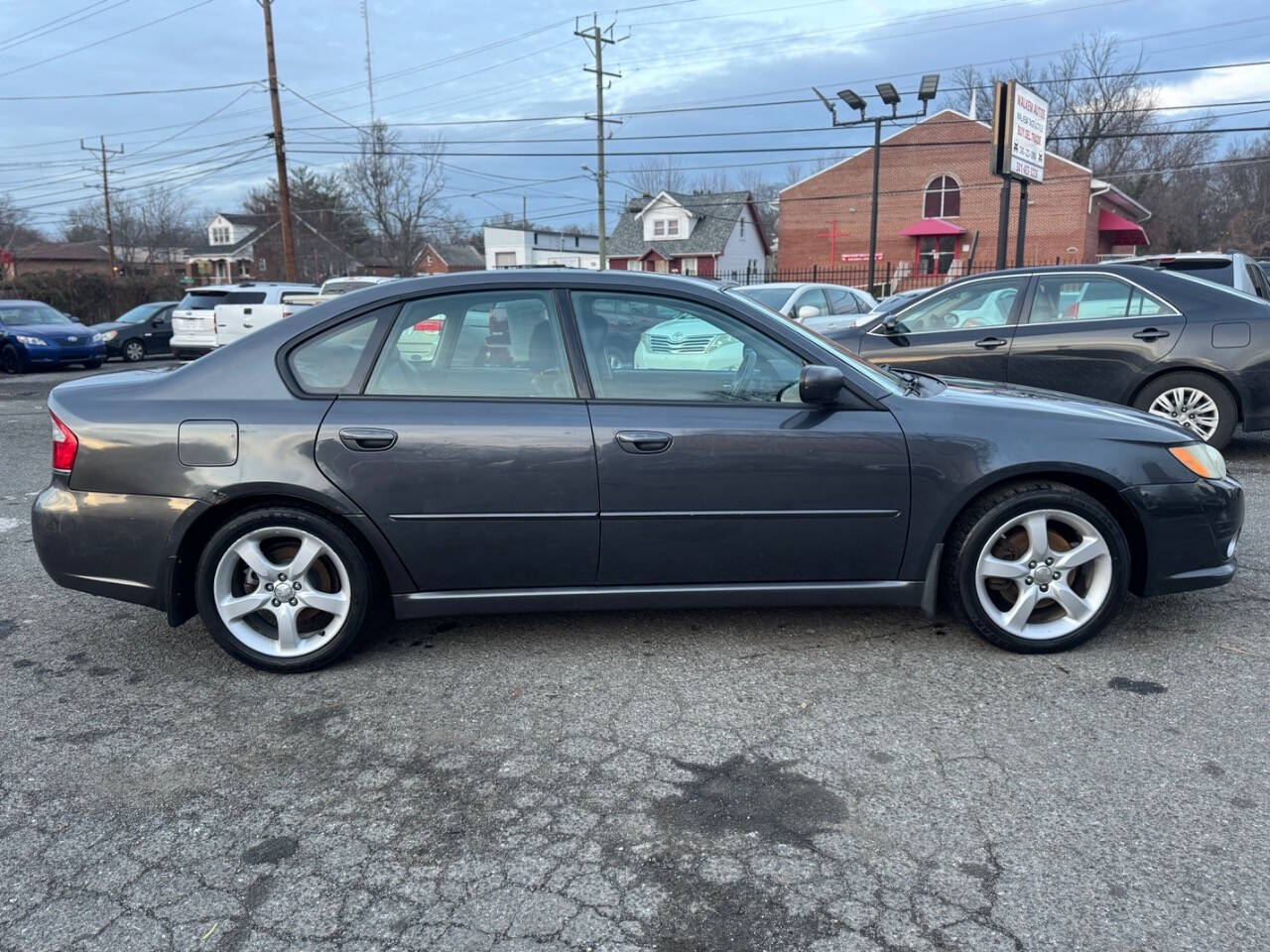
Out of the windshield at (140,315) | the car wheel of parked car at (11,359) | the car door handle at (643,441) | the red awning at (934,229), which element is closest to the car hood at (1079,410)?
the car door handle at (643,441)

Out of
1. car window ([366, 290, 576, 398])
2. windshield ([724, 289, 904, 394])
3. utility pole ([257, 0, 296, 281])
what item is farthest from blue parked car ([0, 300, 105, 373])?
windshield ([724, 289, 904, 394])

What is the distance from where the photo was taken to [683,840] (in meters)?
2.59

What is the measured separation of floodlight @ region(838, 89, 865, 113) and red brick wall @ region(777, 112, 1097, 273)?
1429 cm

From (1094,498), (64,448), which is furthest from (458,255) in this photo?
(1094,498)

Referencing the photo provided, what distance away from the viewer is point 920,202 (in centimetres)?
4481

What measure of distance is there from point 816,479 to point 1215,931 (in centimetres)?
191

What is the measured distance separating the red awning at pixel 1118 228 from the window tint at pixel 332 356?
1859 inches

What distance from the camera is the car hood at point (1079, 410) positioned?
3754mm

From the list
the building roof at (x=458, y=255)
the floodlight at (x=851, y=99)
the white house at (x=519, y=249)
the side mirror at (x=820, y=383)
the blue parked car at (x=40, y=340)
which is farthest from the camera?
the building roof at (x=458, y=255)

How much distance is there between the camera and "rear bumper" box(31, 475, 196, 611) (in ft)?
11.9

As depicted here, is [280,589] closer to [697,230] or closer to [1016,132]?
[1016,132]

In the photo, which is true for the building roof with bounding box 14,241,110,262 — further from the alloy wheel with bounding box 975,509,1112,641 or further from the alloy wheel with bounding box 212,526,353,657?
the alloy wheel with bounding box 975,509,1112,641

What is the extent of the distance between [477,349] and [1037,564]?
2.41 m

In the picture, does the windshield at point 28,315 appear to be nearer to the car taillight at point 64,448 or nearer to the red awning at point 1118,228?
the car taillight at point 64,448
